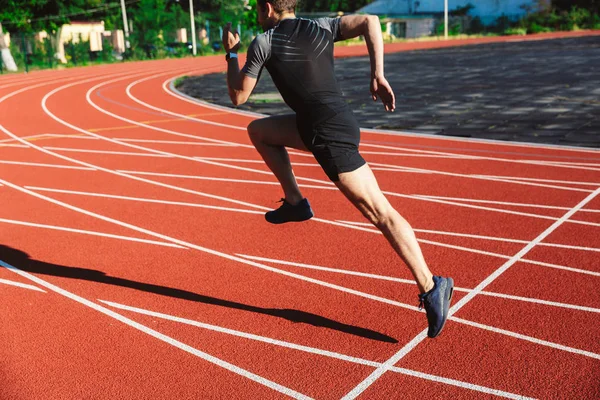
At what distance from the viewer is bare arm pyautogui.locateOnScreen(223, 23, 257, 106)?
350 cm

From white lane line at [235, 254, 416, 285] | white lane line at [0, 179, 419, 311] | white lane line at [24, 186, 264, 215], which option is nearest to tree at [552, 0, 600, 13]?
white lane line at [24, 186, 264, 215]

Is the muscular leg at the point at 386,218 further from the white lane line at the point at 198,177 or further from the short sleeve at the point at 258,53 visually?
the white lane line at the point at 198,177

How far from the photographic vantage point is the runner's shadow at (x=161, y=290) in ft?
12.5

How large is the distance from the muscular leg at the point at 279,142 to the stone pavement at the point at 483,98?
5.72m

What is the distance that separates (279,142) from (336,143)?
2.32 ft

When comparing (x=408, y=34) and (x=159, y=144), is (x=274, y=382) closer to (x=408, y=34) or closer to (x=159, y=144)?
(x=159, y=144)

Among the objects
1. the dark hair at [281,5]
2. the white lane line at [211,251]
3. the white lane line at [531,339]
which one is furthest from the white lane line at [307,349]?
the dark hair at [281,5]

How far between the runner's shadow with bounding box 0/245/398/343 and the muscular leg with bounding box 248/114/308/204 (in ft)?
2.56

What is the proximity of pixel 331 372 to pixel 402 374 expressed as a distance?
334 millimetres

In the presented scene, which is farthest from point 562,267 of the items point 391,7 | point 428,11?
point 391,7

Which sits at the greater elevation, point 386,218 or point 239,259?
point 386,218

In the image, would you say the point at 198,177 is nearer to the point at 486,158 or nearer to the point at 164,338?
the point at 486,158

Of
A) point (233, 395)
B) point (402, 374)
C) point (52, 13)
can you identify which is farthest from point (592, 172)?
point (52, 13)

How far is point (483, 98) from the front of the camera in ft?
45.8
